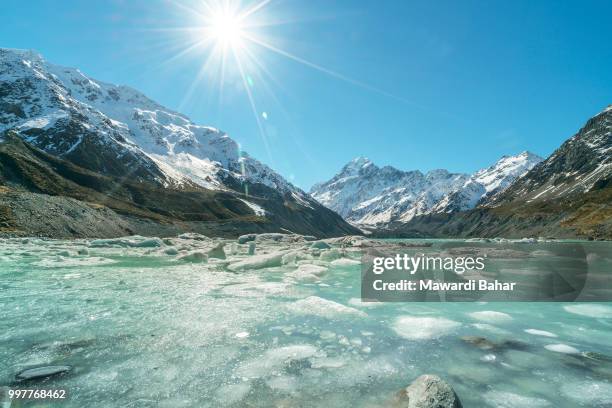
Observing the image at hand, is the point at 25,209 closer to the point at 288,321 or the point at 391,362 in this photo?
the point at 288,321

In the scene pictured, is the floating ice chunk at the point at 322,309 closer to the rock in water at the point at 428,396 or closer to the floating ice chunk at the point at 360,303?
the floating ice chunk at the point at 360,303

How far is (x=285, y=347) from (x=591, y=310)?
1469 centimetres

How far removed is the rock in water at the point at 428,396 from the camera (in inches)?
233

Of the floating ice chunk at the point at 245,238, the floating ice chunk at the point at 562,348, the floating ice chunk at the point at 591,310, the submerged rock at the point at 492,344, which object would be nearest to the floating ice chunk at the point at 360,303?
the submerged rock at the point at 492,344

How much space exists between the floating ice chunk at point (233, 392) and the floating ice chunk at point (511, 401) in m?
4.87

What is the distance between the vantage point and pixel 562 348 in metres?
9.95

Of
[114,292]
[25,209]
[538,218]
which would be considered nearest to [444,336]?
[114,292]

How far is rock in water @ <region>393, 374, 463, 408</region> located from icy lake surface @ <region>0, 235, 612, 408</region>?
40cm

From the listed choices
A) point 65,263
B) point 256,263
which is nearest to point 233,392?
point 256,263

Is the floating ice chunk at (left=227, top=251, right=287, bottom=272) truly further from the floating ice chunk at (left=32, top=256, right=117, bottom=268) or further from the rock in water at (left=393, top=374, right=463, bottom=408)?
the rock in water at (left=393, top=374, right=463, bottom=408)

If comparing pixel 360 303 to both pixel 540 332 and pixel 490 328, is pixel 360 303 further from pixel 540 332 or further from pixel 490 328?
pixel 540 332

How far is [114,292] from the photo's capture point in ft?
54.4

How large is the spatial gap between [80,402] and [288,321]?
6.95m

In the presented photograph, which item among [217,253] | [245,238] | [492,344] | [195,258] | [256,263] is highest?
[245,238]
